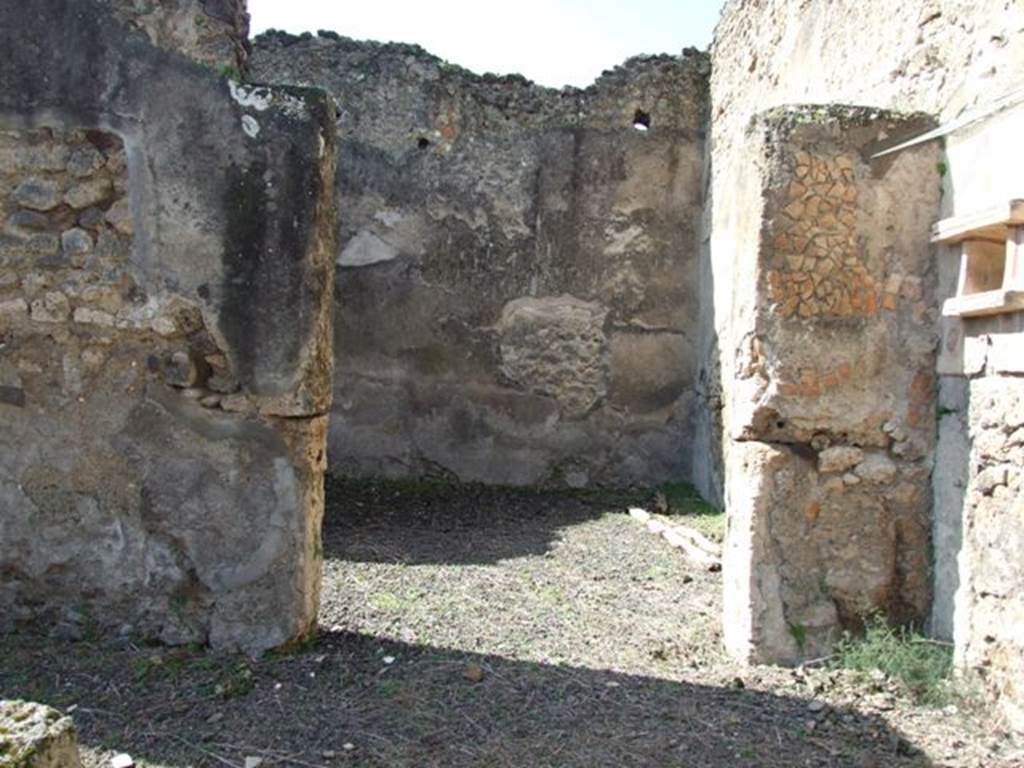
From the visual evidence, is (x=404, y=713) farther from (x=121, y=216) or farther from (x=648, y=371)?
(x=648, y=371)

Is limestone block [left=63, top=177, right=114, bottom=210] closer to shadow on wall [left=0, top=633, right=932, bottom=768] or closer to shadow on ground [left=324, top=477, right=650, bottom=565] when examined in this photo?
shadow on wall [left=0, top=633, right=932, bottom=768]

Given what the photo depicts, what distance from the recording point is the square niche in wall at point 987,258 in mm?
3080

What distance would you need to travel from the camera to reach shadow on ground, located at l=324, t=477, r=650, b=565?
226 inches

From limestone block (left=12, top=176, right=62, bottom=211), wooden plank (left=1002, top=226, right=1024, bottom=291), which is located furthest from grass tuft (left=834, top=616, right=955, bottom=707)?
limestone block (left=12, top=176, right=62, bottom=211)

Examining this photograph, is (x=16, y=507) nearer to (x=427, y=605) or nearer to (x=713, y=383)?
(x=427, y=605)

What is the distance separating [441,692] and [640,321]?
17.9 feet

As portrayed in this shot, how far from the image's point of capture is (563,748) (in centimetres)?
293

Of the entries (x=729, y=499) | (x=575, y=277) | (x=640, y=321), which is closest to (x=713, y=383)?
(x=640, y=321)

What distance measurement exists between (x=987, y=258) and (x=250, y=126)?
276cm

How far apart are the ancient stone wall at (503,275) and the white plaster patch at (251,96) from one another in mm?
4826

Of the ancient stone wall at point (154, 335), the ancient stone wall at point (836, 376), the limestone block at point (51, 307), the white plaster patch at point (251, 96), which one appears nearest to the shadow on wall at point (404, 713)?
the ancient stone wall at point (154, 335)

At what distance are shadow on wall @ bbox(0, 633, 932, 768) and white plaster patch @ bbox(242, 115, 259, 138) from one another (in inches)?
77.1

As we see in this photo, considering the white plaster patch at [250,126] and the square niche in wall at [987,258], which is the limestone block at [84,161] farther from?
the square niche in wall at [987,258]

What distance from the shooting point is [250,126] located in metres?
3.41
